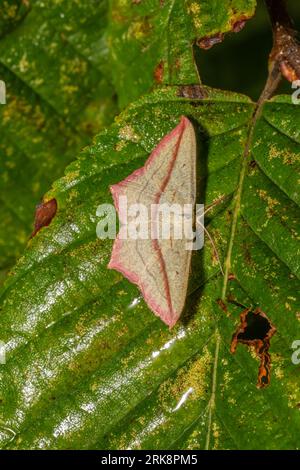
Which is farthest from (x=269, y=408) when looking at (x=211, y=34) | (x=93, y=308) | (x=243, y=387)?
(x=211, y=34)

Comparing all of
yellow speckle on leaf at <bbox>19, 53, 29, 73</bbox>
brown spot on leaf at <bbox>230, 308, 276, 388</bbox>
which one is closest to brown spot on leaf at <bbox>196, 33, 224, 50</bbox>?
yellow speckle on leaf at <bbox>19, 53, 29, 73</bbox>

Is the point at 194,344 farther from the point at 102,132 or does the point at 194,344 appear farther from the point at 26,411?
the point at 102,132

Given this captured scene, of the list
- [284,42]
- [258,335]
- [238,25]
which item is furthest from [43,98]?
[258,335]

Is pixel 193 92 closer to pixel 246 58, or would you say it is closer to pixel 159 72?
pixel 159 72

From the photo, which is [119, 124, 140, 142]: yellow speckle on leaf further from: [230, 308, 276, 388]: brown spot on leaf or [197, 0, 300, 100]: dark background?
[197, 0, 300, 100]: dark background

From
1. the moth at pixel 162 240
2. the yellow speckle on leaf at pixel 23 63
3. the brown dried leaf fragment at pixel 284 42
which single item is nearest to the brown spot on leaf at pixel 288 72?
the brown dried leaf fragment at pixel 284 42
